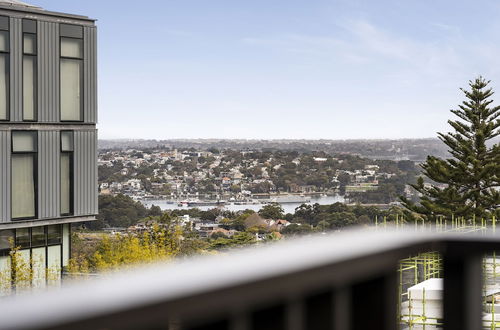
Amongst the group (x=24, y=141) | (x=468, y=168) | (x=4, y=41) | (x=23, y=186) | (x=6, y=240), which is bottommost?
(x=6, y=240)

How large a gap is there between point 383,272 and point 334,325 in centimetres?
17

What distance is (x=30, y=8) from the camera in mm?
17156

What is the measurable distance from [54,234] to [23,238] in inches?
32.5

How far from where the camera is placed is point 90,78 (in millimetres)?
18000

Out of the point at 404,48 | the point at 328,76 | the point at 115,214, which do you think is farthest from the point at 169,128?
the point at 115,214

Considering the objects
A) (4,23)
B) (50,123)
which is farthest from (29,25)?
(50,123)

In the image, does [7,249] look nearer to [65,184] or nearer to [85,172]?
[65,184]

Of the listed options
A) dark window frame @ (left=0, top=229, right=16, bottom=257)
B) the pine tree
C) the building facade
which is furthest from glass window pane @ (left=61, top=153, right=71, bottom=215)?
the pine tree

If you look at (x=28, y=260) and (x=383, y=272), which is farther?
(x=28, y=260)

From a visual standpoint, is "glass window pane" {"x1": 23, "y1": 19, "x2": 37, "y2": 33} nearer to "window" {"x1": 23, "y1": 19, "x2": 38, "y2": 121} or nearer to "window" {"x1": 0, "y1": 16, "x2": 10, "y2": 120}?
"window" {"x1": 23, "y1": 19, "x2": 38, "y2": 121}

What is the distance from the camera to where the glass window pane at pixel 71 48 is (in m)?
17.5

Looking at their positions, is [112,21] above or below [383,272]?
above

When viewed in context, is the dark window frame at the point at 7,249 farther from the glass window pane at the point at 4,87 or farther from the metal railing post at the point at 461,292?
the metal railing post at the point at 461,292

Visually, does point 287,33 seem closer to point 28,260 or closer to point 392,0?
point 392,0
